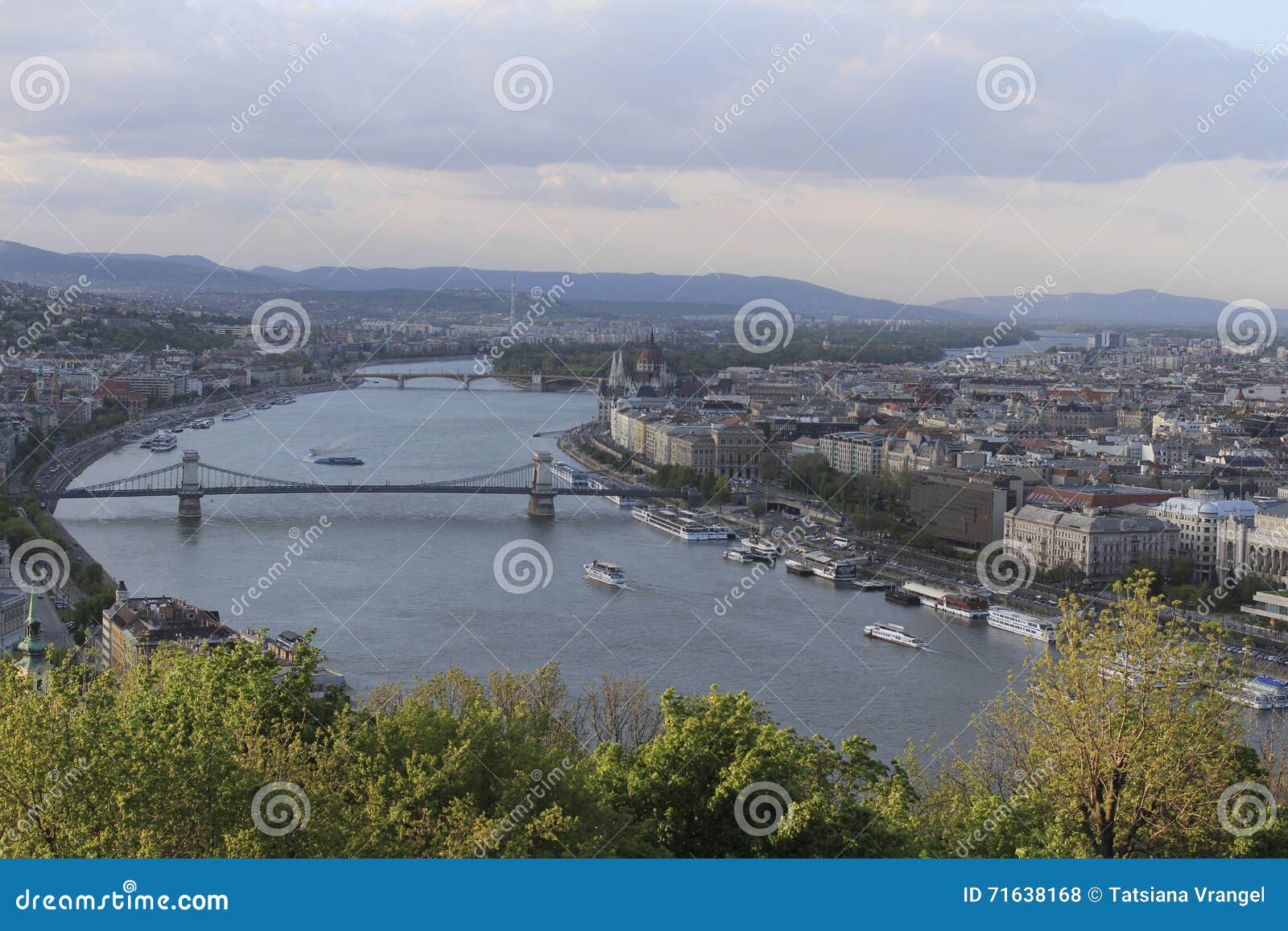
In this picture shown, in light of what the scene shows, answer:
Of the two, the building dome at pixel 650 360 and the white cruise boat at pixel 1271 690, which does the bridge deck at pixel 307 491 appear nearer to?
the white cruise boat at pixel 1271 690

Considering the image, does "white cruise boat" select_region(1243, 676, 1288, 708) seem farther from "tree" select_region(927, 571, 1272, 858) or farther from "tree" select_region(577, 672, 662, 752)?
"tree" select_region(927, 571, 1272, 858)

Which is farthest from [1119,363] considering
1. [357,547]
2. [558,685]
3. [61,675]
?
[61,675]

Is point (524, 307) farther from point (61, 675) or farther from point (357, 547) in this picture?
point (61, 675)

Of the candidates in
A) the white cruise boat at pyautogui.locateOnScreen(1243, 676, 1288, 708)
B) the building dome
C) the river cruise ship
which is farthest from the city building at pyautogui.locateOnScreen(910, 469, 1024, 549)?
the building dome

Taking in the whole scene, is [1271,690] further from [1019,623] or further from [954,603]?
[954,603]

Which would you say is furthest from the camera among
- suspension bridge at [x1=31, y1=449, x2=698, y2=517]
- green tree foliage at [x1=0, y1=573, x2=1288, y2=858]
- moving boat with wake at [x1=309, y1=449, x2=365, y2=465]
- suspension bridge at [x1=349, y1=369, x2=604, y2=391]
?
suspension bridge at [x1=349, y1=369, x2=604, y2=391]

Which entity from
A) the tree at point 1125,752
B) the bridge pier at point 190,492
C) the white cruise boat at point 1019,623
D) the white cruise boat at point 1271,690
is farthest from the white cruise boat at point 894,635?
the bridge pier at point 190,492
